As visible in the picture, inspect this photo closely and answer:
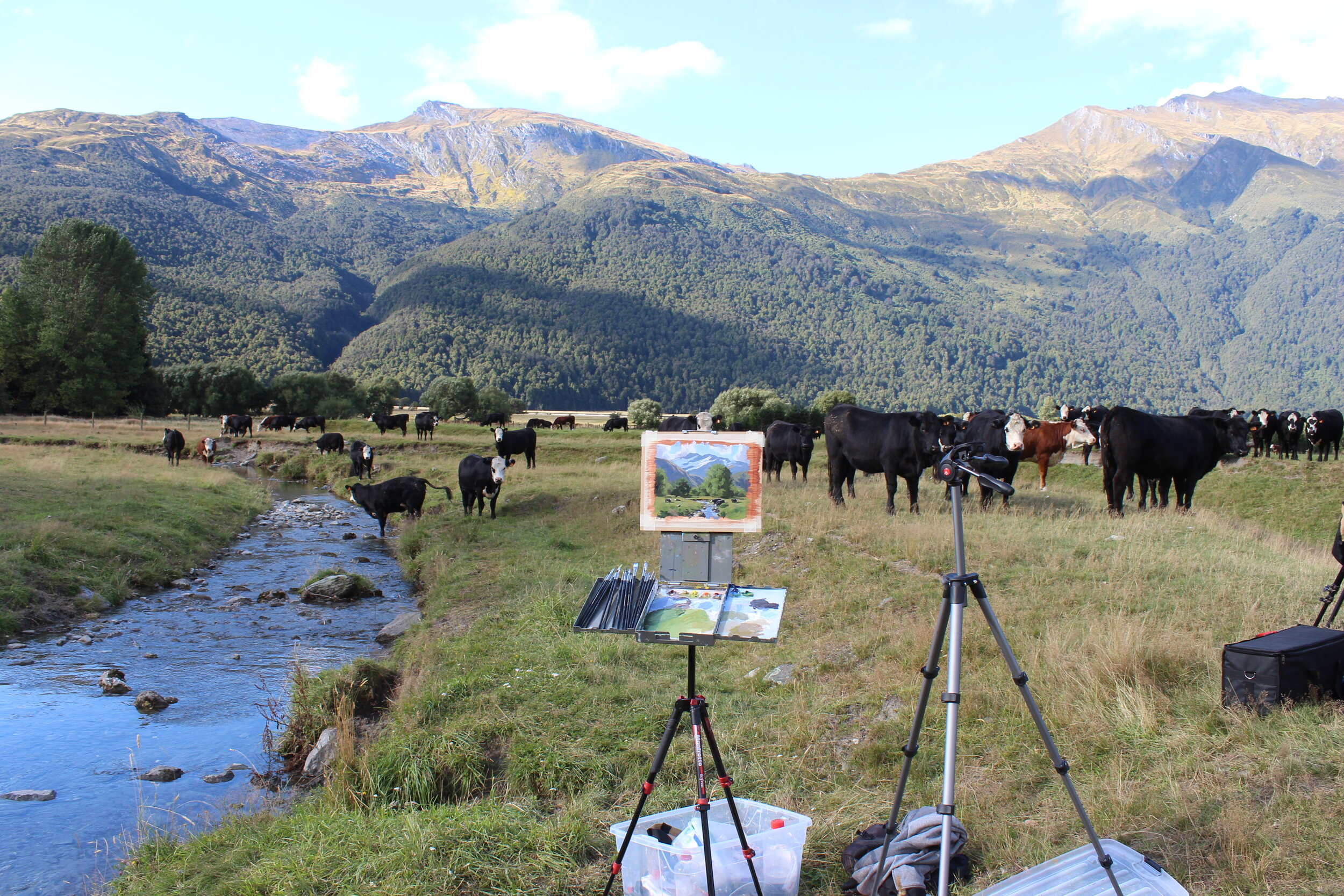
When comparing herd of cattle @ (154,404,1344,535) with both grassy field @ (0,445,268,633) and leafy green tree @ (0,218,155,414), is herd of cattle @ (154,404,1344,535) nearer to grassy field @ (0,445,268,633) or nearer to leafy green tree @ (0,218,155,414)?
grassy field @ (0,445,268,633)

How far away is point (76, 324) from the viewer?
50.8 m

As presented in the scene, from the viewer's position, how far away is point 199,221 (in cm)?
18688

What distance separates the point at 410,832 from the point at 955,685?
3.44m

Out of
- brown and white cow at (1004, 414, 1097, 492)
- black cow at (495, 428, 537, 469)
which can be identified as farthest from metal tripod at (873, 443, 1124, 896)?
black cow at (495, 428, 537, 469)

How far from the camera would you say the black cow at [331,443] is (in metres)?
37.4

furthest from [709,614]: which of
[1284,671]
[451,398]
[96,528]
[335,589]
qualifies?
[451,398]

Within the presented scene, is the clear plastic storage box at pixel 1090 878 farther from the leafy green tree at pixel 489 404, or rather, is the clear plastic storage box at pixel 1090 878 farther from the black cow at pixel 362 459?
the leafy green tree at pixel 489 404

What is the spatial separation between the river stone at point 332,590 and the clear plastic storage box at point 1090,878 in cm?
1280

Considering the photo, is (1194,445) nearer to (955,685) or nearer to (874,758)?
(874,758)

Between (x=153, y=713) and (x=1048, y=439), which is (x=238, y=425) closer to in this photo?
(x=153, y=713)

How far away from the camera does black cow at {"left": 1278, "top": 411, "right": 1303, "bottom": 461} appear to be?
101 feet

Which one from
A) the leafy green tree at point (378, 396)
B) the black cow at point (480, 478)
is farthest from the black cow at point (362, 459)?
the leafy green tree at point (378, 396)

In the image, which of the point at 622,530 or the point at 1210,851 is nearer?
the point at 1210,851

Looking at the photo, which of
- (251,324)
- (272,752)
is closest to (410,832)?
(272,752)
